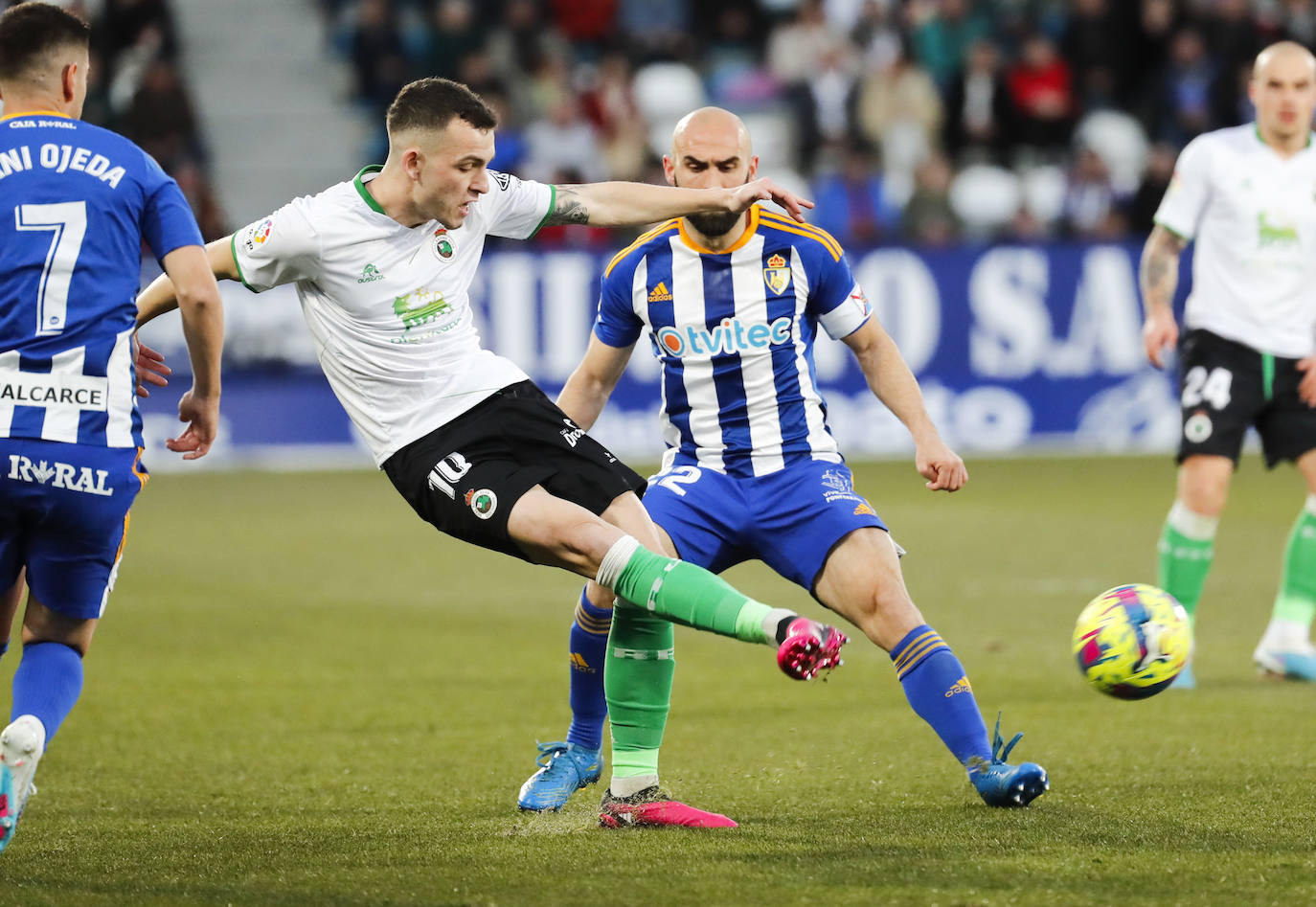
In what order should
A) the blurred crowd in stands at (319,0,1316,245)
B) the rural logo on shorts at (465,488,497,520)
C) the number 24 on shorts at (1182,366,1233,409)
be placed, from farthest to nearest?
the blurred crowd in stands at (319,0,1316,245)
the number 24 on shorts at (1182,366,1233,409)
the rural logo on shorts at (465,488,497,520)

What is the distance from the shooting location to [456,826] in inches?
195

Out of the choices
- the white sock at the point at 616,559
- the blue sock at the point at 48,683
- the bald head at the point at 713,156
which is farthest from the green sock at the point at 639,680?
the blue sock at the point at 48,683

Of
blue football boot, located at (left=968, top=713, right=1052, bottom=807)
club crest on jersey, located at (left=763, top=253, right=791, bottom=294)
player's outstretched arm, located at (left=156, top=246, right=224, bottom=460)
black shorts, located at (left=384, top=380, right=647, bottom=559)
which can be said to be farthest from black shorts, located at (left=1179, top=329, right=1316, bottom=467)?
player's outstretched arm, located at (left=156, top=246, right=224, bottom=460)

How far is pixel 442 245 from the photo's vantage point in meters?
5.12

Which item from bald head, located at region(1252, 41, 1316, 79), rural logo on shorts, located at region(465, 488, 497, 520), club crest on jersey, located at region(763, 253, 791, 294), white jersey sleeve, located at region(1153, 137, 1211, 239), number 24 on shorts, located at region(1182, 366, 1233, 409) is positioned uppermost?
bald head, located at region(1252, 41, 1316, 79)

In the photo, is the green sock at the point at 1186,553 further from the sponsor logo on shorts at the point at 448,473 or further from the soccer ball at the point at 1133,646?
the sponsor logo on shorts at the point at 448,473

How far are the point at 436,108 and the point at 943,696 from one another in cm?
218

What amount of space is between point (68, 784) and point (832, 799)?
95.7 inches

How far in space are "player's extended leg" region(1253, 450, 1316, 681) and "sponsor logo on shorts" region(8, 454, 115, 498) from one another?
501 cm

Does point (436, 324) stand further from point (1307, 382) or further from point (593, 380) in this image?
point (1307, 382)

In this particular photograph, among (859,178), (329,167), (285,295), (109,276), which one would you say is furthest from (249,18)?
(109,276)

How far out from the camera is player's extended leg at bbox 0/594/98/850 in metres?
4.28

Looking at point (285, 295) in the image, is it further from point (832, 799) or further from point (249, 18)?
point (832, 799)

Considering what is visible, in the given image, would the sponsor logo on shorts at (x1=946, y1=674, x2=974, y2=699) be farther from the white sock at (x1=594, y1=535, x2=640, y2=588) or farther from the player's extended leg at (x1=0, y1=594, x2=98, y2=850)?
the player's extended leg at (x1=0, y1=594, x2=98, y2=850)
